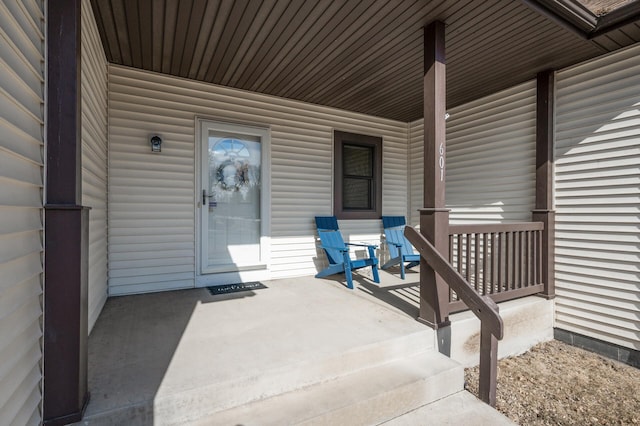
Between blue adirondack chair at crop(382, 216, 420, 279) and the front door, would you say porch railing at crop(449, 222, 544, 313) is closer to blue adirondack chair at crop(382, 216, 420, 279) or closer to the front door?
blue adirondack chair at crop(382, 216, 420, 279)

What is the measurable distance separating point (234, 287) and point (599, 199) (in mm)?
4030

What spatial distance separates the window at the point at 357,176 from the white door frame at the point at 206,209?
109 centimetres

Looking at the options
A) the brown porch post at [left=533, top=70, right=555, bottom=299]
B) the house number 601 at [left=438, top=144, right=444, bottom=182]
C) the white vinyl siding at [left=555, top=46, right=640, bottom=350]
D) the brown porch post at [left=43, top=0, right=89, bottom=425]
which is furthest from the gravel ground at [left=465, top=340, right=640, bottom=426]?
the brown porch post at [left=43, top=0, right=89, bottom=425]

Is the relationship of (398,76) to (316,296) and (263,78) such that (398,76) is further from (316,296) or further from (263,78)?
(316,296)

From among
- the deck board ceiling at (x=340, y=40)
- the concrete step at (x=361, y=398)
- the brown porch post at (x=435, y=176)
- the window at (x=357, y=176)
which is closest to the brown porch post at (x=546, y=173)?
the deck board ceiling at (x=340, y=40)

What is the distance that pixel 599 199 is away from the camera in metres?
3.25

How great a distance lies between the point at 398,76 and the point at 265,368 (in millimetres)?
3334

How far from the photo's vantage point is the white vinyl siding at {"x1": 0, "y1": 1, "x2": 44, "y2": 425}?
117 centimetres

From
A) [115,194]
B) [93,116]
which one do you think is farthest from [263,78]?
[115,194]

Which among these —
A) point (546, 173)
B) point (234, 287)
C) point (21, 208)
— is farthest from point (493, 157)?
point (21, 208)

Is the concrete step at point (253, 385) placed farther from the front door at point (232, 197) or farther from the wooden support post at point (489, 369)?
the front door at point (232, 197)

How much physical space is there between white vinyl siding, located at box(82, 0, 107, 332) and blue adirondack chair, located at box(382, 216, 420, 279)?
3391 millimetres

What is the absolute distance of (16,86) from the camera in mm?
1271

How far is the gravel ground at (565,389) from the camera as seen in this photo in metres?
2.29
